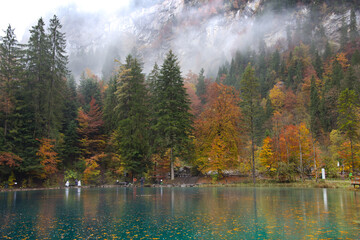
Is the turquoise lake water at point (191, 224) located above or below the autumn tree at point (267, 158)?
below

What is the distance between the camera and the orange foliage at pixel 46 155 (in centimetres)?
3656

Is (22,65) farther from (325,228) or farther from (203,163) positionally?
(325,228)

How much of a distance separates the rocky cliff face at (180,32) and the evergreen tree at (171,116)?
95.9 m

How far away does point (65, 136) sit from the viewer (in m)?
45.0

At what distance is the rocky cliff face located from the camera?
137m

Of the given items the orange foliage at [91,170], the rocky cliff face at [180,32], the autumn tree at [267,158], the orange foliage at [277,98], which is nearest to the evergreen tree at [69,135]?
the orange foliage at [91,170]

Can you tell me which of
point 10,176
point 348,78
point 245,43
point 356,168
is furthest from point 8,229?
point 245,43

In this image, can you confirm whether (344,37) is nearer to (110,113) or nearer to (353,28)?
(353,28)

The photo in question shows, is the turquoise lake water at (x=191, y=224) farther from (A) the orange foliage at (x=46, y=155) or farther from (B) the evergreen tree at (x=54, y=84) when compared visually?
(B) the evergreen tree at (x=54, y=84)

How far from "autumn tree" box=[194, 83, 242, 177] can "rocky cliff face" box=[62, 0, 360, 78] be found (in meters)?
95.4

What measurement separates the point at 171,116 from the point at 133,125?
612 centimetres

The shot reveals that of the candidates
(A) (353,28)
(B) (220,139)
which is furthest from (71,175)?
(A) (353,28)

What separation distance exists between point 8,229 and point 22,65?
33.3 meters

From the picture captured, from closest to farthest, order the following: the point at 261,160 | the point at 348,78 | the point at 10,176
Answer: the point at 10,176 < the point at 261,160 < the point at 348,78
